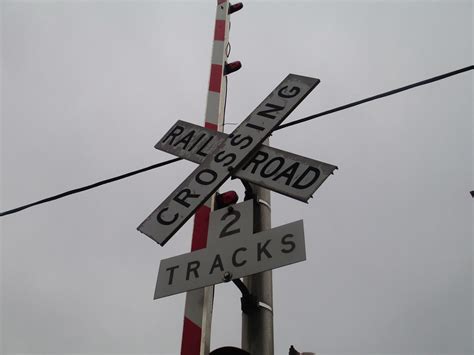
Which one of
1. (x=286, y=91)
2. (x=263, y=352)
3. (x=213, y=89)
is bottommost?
(x=263, y=352)

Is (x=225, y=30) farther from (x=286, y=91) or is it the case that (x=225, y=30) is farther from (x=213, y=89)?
(x=286, y=91)

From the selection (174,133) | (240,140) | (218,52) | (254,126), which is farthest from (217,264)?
(218,52)

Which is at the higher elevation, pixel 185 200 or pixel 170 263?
pixel 185 200

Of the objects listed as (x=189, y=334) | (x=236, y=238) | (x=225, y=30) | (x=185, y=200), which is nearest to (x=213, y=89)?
(x=225, y=30)

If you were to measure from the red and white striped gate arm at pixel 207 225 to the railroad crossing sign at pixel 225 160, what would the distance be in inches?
9.5

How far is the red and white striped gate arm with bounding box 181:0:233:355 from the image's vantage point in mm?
2227

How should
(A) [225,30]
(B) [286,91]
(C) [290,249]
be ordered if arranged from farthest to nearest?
(A) [225,30] → (B) [286,91] → (C) [290,249]

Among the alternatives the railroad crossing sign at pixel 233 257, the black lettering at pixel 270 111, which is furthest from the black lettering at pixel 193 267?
the black lettering at pixel 270 111

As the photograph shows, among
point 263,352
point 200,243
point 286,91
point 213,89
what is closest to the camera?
point 263,352

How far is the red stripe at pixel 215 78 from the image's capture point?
3367mm

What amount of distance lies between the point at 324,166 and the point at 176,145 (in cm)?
100

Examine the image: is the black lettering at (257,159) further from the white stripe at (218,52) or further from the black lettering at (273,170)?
the white stripe at (218,52)

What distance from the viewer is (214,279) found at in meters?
2.01

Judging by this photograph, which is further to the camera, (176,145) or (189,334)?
(176,145)
